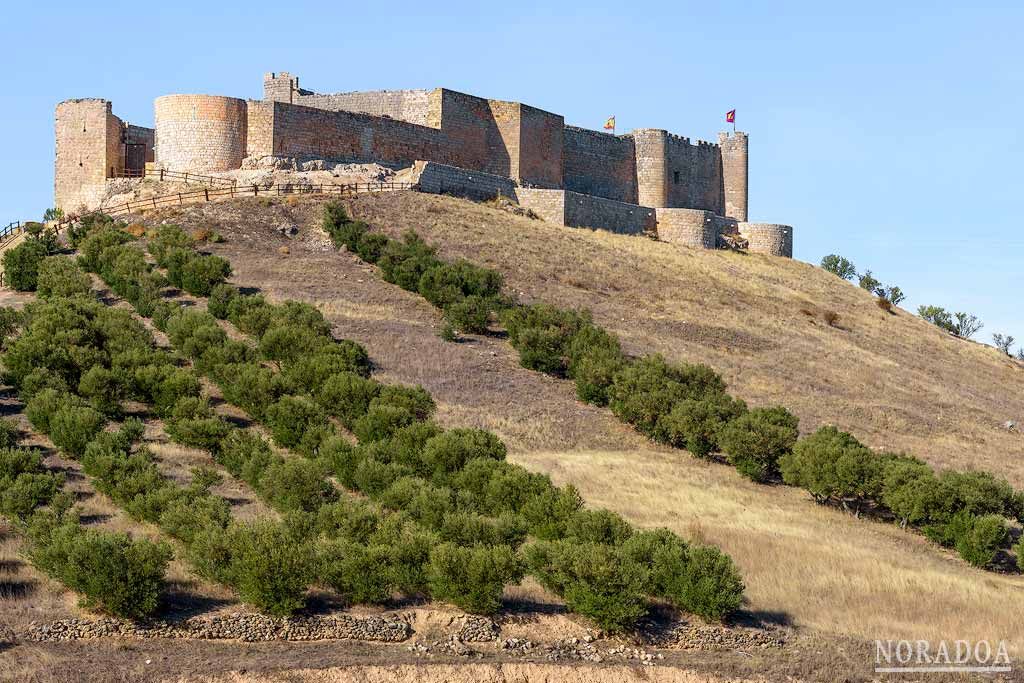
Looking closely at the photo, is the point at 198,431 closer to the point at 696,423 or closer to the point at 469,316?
the point at 696,423

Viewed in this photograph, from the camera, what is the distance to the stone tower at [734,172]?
56625 millimetres

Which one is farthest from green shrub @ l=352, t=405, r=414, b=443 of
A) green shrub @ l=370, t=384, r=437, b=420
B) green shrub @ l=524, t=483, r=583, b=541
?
green shrub @ l=524, t=483, r=583, b=541

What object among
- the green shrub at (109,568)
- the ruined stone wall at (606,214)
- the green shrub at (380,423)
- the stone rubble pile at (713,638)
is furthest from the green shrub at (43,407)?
the ruined stone wall at (606,214)

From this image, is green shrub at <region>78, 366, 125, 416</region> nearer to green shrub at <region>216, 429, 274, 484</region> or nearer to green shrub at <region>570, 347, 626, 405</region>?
green shrub at <region>216, 429, 274, 484</region>

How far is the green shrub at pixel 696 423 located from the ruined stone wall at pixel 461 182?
18873mm

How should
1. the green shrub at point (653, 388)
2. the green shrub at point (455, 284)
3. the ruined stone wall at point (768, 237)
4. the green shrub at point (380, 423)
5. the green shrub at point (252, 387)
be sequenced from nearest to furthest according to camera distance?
the green shrub at point (380, 423), the green shrub at point (252, 387), the green shrub at point (653, 388), the green shrub at point (455, 284), the ruined stone wall at point (768, 237)

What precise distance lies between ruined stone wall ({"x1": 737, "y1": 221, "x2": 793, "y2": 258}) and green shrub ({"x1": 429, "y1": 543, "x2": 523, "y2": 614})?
1516 inches

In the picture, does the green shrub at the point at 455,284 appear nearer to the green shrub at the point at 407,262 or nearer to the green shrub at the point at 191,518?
the green shrub at the point at 407,262

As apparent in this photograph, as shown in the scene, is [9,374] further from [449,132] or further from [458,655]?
[449,132]

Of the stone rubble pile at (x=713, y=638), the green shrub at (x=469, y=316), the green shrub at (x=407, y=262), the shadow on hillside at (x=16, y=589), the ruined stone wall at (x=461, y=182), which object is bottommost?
the stone rubble pile at (x=713, y=638)

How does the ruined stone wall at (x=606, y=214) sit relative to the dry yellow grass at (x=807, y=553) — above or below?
above

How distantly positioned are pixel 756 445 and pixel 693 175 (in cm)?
3223

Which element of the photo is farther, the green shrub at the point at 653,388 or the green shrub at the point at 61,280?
the green shrub at the point at 61,280

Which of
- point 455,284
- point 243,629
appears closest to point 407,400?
point 243,629
